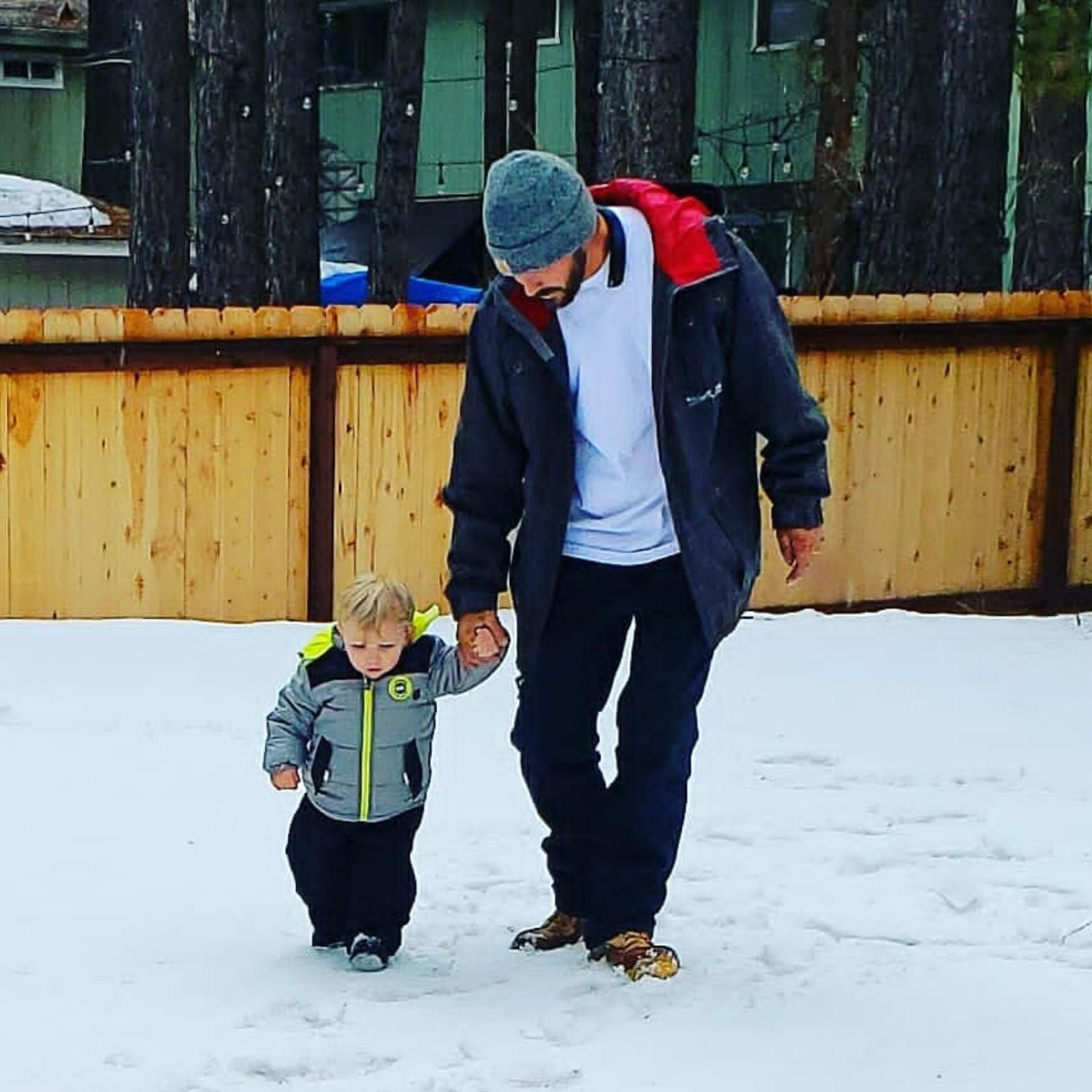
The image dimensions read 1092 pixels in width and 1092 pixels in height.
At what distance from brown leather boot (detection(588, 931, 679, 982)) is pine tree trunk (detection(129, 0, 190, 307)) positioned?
1382 centimetres

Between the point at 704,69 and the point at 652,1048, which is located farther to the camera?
the point at 704,69

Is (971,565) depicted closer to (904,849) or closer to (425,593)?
(425,593)

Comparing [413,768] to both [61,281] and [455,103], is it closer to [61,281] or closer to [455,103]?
[61,281]

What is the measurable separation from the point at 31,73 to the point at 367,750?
26.7m

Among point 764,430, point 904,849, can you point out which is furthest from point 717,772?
point 764,430

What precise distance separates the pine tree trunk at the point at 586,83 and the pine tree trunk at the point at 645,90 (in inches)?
353

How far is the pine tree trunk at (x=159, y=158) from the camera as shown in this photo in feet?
58.3

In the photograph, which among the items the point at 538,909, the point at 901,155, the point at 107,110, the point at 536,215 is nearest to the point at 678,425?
the point at 536,215

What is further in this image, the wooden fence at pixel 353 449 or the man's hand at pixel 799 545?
the wooden fence at pixel 353 449

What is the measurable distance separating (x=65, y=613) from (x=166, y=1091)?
5.21 m

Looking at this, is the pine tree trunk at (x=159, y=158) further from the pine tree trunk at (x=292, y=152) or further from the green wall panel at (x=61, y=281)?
the green wall panel at (x=61, y=281)

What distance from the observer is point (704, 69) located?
25109 millimetres

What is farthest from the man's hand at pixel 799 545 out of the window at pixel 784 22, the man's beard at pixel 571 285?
the window at pixel 784 22

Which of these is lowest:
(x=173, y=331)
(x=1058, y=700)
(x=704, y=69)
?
(x=1058, y=700)
